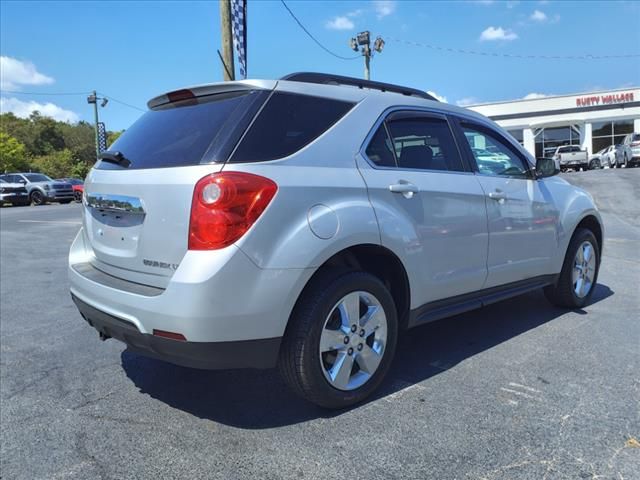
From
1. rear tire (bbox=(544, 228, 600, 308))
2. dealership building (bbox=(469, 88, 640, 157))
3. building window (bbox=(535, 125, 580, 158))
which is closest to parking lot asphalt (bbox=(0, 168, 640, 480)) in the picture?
rear tire (bbox=(544, 228, 600, 308))

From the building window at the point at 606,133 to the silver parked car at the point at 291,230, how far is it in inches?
1606

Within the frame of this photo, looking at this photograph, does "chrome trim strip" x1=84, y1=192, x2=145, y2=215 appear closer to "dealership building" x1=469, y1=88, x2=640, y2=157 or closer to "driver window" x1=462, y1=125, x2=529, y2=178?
"driver window" x1=462, y1=125, x2=529, y2=178

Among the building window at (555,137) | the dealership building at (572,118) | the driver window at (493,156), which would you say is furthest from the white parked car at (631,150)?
the driver window at (493,156)

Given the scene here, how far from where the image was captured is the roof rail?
3076 mm

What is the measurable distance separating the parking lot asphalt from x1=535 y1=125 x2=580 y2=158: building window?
131 ft

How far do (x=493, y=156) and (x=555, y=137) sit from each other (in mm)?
40877

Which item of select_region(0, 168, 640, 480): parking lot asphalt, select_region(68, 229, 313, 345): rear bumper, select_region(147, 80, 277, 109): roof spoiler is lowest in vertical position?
select_region(0, 168, 640, 480): parking lot asphalt

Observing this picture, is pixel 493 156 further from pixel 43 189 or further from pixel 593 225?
pixel 43 189

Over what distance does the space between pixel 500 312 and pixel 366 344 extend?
236 cm

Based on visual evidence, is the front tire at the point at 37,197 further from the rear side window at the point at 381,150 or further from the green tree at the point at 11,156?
the green tree at the point at 11,156

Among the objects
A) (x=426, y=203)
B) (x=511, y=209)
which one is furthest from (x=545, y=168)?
(x=426, y=203)

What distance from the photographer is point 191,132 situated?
2.85 meters

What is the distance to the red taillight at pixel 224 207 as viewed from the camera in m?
2.44

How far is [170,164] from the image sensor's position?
2717mm
